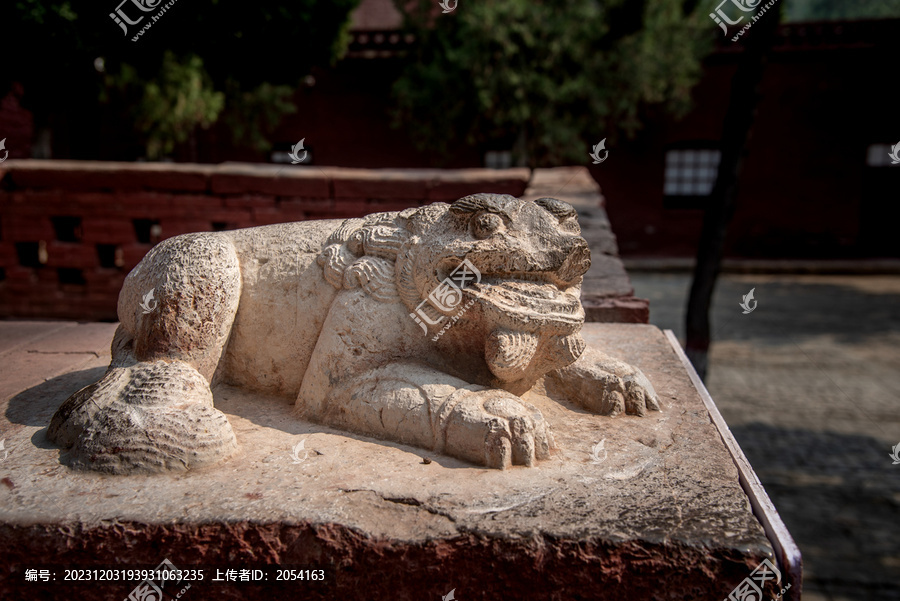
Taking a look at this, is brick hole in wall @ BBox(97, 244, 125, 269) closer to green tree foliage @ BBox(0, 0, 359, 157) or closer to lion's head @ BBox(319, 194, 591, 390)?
green tree foliage @ BBox(0, 0, 359, 157)

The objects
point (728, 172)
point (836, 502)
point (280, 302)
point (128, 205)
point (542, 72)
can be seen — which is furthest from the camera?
point (542, 72)

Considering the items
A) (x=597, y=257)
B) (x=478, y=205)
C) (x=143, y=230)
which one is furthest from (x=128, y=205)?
(x=478, y=205)

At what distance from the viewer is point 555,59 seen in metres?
11.5

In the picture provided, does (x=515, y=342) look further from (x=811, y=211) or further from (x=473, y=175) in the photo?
(x=811, y=211)

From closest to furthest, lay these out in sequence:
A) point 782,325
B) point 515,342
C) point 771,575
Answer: point 771,575 → point 515,342 → point 782,325

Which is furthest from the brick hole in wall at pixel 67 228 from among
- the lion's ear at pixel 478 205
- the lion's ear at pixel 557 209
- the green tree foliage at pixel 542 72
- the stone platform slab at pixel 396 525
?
the green tree foliage at pixel 542 72

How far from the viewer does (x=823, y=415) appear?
17.0 ft

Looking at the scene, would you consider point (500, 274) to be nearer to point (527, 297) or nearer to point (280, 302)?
point (527, 297)

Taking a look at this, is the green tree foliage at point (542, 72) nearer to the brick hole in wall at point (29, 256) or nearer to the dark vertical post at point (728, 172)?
the dark vertical post at point (728, 172)

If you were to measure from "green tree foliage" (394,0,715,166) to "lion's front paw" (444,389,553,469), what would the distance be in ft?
32.9

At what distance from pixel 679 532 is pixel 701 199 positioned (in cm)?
1314

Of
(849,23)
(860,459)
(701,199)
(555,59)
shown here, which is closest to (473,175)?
(860,459)

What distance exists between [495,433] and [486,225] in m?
0.59

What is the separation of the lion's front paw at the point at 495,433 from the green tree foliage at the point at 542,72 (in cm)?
1004
